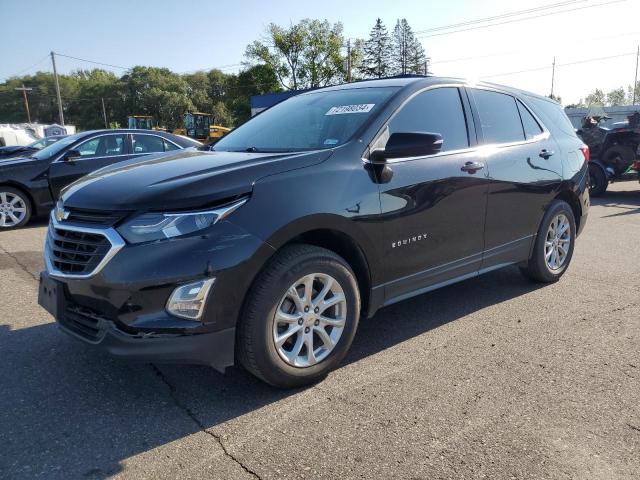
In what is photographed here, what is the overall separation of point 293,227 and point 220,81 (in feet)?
364

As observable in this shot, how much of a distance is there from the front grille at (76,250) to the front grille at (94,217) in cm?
6

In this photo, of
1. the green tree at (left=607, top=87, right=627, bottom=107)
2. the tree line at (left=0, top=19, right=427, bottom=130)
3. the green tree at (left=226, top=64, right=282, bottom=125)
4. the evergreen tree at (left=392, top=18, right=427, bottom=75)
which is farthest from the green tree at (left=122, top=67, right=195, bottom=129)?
the green tree at (left=607, top=87, right=627, bottom=107)

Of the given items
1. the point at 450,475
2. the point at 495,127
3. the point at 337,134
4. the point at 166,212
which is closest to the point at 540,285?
the point at 495,127

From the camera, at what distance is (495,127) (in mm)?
4191

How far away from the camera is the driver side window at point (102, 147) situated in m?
8.66

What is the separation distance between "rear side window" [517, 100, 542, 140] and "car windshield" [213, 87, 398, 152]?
1.61 m

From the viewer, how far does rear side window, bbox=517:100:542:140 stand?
455cm

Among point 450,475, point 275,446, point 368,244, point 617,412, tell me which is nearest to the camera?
point 450,475

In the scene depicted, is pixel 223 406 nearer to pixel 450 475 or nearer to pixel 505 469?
pixel 450 475

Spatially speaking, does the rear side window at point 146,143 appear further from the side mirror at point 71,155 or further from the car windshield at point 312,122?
the car windshield at point 312,122

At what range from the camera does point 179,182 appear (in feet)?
8.71

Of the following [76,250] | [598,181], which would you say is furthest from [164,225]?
[598,181]

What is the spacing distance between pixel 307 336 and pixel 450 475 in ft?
3.50

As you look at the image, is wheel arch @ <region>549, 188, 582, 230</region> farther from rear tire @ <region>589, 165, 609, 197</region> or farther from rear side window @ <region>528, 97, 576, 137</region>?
rear tire @ <region>589, 165, 609, 197</region>
